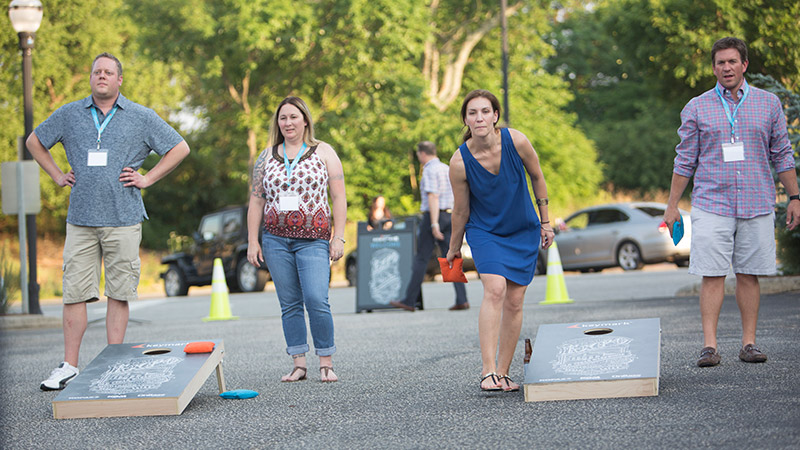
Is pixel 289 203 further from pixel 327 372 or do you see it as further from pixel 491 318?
pixel 491 318

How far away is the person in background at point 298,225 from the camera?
6.91m

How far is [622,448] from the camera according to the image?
4355 millimetres

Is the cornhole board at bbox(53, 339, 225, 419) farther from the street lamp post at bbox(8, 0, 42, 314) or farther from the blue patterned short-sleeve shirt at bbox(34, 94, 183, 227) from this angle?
the street lamp post at bbox(8, 0, 42, 314)

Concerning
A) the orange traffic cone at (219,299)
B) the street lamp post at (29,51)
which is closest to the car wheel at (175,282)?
the street lamp post at (29,51)

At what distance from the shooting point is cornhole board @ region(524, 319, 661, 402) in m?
5.59

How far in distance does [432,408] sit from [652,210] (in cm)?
1677

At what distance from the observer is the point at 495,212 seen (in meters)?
6.03

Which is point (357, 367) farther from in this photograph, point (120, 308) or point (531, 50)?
point (531, 50)

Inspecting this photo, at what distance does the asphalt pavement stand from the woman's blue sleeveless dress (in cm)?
76

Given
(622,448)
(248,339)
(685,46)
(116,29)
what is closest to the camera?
(622,448)

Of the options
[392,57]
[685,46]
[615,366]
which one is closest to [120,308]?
[615,366]

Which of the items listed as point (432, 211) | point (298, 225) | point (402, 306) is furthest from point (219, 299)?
point (298, 225)

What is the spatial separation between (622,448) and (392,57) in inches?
973

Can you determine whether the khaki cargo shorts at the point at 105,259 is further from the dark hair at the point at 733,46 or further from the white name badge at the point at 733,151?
the dark hair at the point at 733,46
